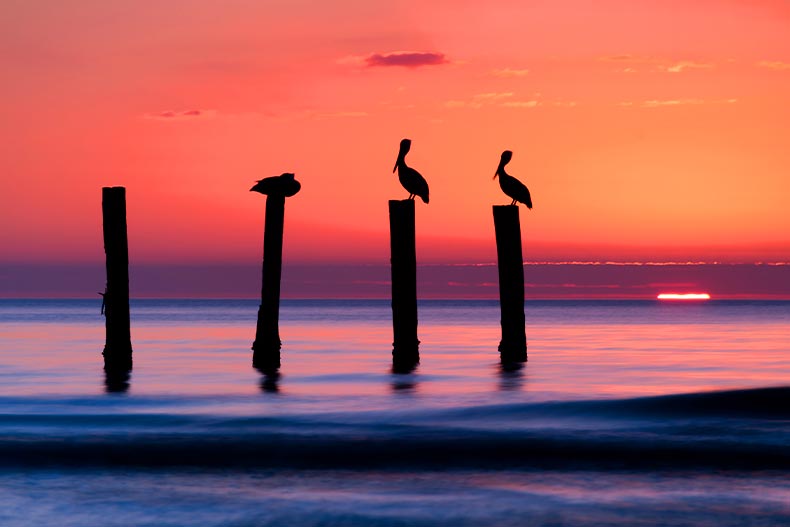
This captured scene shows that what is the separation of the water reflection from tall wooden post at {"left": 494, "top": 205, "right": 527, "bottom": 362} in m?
0.29

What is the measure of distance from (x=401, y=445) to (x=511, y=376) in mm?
6663

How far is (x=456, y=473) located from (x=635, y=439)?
8.88 feet

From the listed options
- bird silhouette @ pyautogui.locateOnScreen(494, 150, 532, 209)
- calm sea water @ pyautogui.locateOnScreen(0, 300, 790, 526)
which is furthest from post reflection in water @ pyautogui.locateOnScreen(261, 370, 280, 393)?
bird silhouette @ pyautogui.locateOnScreen(494, 150, 532, 209)

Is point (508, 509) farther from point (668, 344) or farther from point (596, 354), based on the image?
point (668, 344)

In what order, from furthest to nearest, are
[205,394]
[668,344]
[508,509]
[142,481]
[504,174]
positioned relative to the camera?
[668,344] < [504,174] < [205,394] < [142,481] < [508,509]

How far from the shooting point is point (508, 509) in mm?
8383

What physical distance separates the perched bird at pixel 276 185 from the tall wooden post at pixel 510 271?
325cm

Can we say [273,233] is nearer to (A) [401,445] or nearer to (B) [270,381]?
(B) [270,381]

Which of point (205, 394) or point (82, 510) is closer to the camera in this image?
point (82, 510)

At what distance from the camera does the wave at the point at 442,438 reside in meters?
10.6

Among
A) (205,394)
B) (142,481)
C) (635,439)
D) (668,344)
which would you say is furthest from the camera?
(668,344)

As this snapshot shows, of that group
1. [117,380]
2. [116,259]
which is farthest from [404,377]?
[116,259]

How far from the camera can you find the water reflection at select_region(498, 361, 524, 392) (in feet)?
54.1

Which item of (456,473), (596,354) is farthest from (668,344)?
(456,473)
